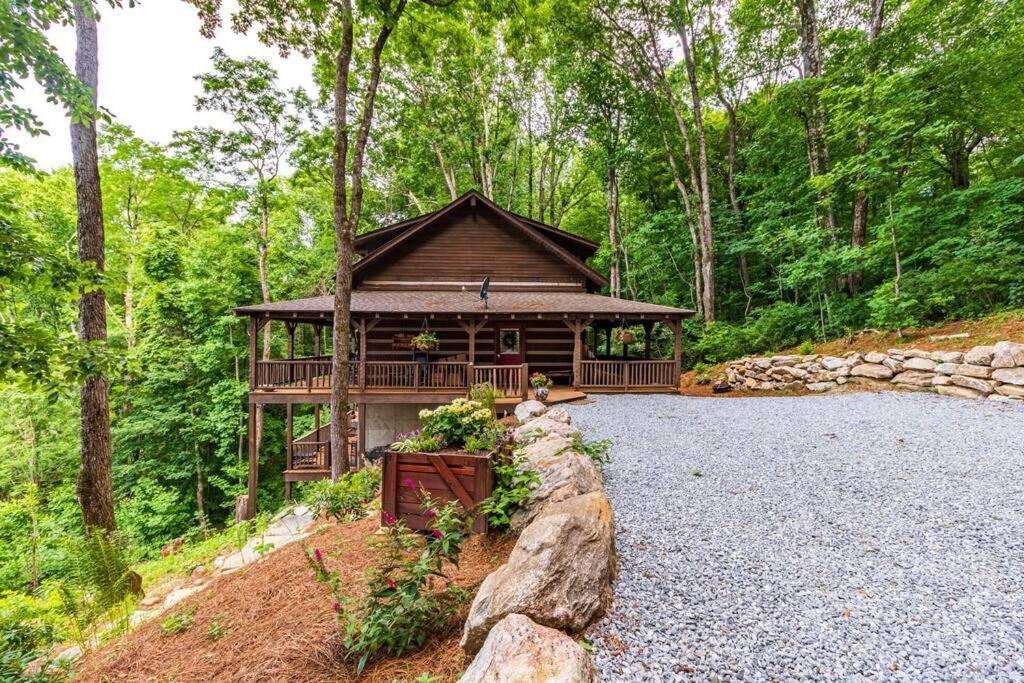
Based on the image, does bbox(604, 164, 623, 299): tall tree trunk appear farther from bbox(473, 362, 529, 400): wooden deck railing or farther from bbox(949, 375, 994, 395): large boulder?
bbox(949, 375, 994, 395): large boulder

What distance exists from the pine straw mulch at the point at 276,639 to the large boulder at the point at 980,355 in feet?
33.0

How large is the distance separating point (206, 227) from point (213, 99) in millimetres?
6265

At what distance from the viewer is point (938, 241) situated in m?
11.2

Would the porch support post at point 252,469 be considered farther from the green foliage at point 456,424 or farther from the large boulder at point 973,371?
the large boulder at point 973,371

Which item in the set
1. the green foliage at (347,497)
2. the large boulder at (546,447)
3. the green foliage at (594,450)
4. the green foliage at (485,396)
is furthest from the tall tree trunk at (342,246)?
the green foliage at (594,450)

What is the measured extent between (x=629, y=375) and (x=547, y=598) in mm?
9441

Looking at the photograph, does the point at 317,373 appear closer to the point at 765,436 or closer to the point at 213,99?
the point at 765,436

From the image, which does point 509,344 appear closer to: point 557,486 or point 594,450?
point 594,450

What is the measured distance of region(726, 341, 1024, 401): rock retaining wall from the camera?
23.2 feet

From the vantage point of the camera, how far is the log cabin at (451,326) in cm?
1019

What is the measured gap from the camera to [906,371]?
8.46m

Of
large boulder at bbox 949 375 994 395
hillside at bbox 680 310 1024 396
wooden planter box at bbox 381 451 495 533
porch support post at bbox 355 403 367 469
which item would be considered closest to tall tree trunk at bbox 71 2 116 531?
porch support post at bbox 355 403 367 469

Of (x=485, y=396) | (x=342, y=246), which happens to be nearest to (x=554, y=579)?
(x=485, y=396)

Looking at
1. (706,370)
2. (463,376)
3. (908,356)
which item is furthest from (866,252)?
(463,376)
